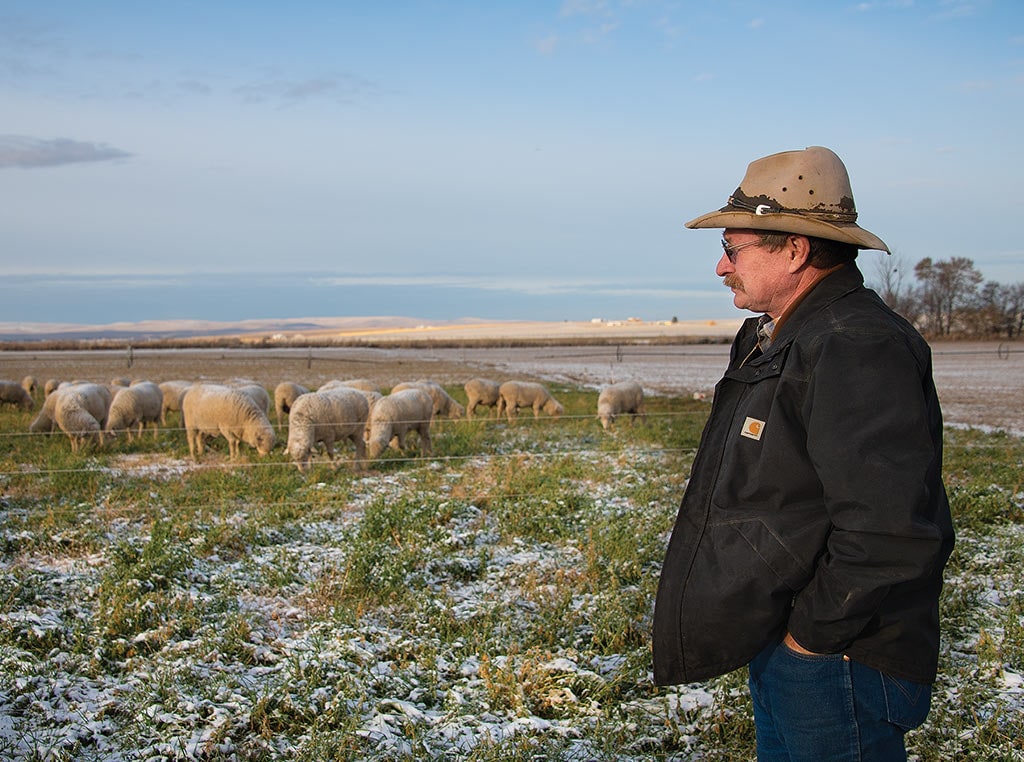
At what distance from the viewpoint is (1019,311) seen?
1553 inches

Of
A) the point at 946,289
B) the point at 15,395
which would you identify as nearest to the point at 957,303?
the point at 946,289

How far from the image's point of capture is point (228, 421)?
41.1 feet

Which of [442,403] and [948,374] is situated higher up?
[948,374]

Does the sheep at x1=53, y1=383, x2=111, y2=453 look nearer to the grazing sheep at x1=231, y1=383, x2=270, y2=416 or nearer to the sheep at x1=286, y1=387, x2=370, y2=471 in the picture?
the grazing sheep at x1=231, y1=383, x2=270, y2=416

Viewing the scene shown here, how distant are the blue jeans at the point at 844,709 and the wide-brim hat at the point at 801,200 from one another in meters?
1.21

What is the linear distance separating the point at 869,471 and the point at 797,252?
0.73 m

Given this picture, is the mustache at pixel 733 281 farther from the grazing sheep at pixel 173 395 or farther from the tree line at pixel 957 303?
the tree line at pixel 957 303

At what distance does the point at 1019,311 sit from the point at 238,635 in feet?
146

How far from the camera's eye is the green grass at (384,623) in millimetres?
4133

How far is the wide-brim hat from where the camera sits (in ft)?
7.39

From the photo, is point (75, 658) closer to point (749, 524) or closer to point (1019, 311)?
point (749, 524)

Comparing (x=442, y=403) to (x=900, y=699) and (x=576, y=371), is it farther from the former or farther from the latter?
(x=576, y=371)

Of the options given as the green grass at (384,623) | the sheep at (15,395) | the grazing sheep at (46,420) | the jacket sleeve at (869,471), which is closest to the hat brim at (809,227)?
the jacket sleeve at (869,471)

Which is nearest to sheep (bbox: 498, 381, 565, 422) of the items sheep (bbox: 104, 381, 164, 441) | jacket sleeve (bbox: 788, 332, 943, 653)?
sheep (bbox: 104, 381, 164, 441)
